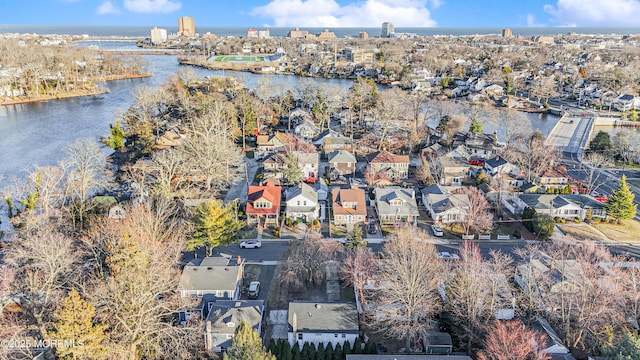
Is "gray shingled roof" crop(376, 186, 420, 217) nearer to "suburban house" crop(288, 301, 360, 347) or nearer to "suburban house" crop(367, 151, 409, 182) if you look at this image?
"suburban house" crop(367, 151, 409, 182)

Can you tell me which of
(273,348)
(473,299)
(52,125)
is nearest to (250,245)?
(273,348)

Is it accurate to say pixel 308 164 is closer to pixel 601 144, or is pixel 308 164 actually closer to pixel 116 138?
pixel 116 138

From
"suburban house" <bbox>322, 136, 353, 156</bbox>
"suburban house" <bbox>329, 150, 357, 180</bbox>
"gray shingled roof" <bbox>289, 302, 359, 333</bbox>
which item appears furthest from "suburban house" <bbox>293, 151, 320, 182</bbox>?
"gray shingled roof" <bbox>289, 302, 359, 333</bbox>

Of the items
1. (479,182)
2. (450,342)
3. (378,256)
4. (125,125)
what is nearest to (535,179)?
(479,182)

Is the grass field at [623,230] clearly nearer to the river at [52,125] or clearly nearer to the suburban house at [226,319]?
the suburban house at [226,319]

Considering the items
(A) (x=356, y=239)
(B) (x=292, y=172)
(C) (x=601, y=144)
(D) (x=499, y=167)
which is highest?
(C) (x=601, y=144)

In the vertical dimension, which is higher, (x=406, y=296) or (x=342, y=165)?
(x=342, y=165)
